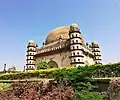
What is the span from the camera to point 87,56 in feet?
116

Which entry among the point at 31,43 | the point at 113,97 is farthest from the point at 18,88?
the point at 31,43

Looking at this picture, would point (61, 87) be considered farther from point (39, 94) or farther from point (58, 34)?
point (58, 34)

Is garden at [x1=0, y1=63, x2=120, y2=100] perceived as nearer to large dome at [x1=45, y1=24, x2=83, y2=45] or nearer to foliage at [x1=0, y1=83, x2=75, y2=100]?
foliage at [x1=0, y1=83, x2=75, y2=100]

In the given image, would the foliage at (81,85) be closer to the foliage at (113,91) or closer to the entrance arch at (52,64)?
the foliage at (113,91)

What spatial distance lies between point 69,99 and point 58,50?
26.2 m

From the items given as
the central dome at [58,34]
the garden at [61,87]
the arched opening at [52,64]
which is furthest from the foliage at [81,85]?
the central dome at [58,34]

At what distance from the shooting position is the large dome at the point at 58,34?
36.5m

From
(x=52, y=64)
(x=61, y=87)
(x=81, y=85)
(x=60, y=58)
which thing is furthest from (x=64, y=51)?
(x=61, y=87)

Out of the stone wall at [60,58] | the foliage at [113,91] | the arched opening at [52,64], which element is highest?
the stone wall at [60,58]

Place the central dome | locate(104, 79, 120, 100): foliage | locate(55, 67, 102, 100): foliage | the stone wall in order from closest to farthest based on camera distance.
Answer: locate(55, 67, 102, 100): foliage < locate(104, 79, 120, 100): foliage < the stone wall < the central dome

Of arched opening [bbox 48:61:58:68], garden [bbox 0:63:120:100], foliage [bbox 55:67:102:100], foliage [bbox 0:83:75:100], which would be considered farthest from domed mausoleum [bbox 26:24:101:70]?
foliage [bbox 0:83:75:100]

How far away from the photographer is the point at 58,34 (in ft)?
122

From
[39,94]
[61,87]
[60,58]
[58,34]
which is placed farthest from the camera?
[58,34]

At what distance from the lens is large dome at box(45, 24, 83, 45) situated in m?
36.5
